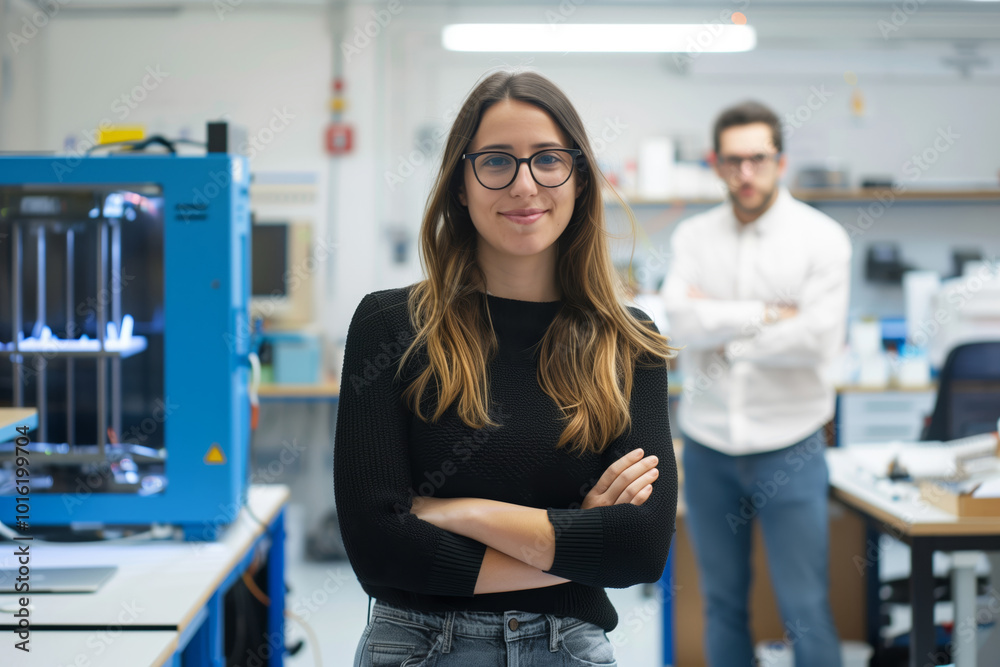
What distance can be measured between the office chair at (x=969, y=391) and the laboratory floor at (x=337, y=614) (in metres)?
1.16

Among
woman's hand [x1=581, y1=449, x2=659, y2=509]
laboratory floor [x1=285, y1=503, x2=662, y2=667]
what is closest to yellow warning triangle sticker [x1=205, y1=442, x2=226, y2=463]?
woman's hand [x1=581, y1=449, x2=659, y2=509]

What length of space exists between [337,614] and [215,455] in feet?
6.20

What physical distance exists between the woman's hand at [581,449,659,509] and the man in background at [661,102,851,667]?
925 millimetres

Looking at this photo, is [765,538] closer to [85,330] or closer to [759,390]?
[759,390]

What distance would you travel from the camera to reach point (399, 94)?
4.33 m

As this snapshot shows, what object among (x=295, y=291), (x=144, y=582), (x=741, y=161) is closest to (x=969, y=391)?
(x=741, y=161)

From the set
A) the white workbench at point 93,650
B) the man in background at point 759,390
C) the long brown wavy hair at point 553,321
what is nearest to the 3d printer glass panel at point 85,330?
the white workbench at point 93,650

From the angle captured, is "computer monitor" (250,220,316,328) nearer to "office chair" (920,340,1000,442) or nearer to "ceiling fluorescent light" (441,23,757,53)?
"ceiling fluorescent light" (441,23,757,53)

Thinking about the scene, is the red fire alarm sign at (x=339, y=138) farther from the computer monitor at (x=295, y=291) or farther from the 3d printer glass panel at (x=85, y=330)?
the 3d printer glass panel at (x=85, y=330)

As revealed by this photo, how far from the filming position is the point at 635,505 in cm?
116

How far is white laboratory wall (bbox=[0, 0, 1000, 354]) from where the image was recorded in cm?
427

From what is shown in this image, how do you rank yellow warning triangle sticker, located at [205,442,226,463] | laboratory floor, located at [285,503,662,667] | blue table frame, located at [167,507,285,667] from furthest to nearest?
laboratory floor, located at [285,503,662,667], yellow warning triangle sticker, located at [205,442,226,463], blue table frame, located at [167,507,285,667]

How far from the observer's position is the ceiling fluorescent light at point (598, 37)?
4.26 meters

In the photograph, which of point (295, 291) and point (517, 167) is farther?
point (295, 291)
